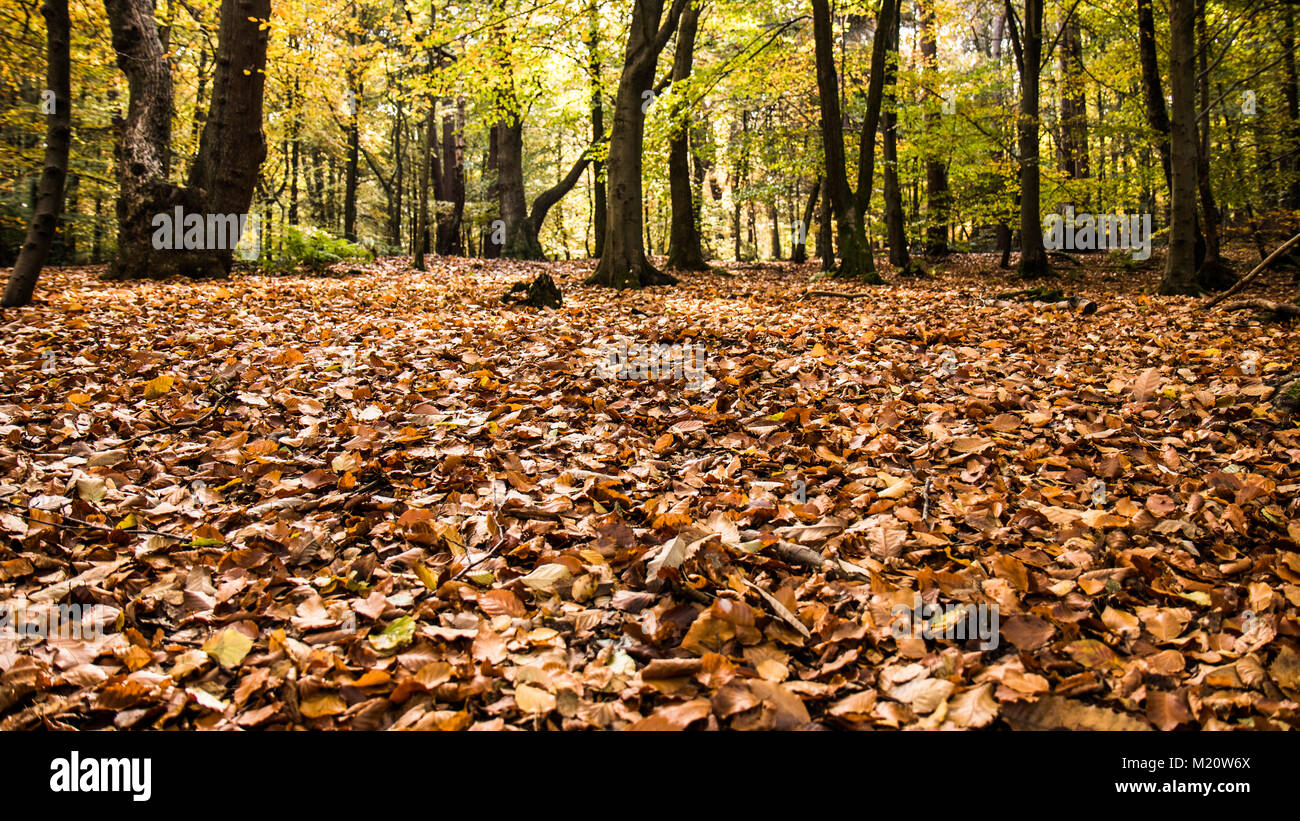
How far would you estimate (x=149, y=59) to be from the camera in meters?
8.37

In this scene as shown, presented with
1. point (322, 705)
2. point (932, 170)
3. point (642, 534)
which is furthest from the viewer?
point (932, 170)

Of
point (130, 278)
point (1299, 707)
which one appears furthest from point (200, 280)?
point (1299, 707)

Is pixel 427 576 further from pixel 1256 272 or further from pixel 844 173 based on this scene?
pixel 844 173

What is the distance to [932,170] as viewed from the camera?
53.3ft

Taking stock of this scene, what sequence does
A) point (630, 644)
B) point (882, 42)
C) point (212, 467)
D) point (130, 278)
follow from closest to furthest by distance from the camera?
point (630, 644) → point (212, 467) → point (130, 278) → point (882, 42)

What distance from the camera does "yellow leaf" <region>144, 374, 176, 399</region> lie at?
12.9ft

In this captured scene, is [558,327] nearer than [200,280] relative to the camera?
Yes

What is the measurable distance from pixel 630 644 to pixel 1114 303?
7691 millimetres

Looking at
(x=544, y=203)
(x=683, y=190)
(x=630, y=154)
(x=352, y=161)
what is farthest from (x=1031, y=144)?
(x=352, y=161)

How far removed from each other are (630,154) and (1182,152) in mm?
6545

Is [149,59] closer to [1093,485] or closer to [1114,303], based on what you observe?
[1093,485]

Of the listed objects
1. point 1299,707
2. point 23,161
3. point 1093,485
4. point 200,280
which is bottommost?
point 1299,707

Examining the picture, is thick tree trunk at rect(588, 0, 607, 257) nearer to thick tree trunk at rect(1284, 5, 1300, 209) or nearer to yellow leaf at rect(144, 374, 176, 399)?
yellow leaf at rect(144, 374, 176, 399)

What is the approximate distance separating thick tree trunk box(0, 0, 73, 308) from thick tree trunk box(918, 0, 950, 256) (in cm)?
1293
